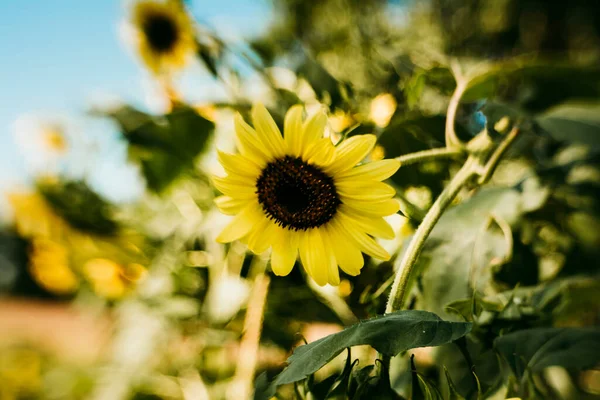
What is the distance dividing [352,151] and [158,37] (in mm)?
605

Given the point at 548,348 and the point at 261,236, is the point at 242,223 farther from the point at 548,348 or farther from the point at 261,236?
the point at 548,348

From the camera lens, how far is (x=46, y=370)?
A: 173 centimetres

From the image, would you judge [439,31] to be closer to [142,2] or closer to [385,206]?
[142,2]

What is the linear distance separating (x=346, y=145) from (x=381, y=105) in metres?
0.19

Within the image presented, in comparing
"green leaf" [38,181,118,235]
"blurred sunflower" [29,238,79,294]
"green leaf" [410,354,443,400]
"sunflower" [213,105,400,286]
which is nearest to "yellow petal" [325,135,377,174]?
"sunflower" [213,105,400,286]

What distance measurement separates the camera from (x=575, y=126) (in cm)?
31

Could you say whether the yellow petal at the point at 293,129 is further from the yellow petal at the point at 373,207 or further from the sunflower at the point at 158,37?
the sunflower at the point at 158,37

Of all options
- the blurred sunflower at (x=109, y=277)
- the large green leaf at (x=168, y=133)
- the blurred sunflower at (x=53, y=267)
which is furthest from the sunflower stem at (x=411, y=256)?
the blurred sunflower at (x=53, y=267)

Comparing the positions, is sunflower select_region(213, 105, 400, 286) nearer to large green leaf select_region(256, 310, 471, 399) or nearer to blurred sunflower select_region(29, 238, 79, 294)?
large green leaf select_region(256, 310, 471, 399)

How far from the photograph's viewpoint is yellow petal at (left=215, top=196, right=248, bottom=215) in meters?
0.27

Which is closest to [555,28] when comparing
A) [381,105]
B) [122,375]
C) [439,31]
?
[439,31]

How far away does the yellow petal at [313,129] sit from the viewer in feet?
0.81

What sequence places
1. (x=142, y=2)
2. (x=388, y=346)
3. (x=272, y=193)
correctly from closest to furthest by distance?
1. (x=388, y=346)
2. (x=272, y=193)
3. (x=142, y=2)

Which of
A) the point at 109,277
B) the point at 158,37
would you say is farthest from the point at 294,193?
the point at 158,37
